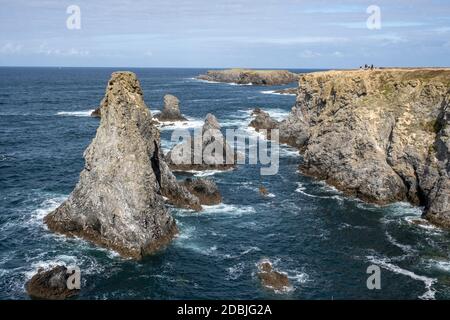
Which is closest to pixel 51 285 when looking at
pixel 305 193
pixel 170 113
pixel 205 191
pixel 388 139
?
pixel 205 191

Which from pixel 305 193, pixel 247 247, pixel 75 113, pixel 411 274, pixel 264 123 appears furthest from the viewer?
pixel 75 113

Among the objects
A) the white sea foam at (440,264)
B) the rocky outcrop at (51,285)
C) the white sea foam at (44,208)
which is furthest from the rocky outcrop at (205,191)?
the white sea foam at (440,264)

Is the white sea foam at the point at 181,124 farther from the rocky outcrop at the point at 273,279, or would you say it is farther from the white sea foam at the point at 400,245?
the rocky outcrop at the point at 273,279

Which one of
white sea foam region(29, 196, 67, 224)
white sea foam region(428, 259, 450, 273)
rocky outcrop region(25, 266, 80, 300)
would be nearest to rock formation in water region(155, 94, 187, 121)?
white sea foam region(29, 196, 67, 224)

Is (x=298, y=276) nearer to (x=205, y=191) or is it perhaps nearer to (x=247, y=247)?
(x=247, y=247)

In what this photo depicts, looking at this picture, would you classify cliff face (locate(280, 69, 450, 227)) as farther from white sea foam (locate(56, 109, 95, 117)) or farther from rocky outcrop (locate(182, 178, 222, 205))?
white sea foam (locate(56, 109, 95, 117))
